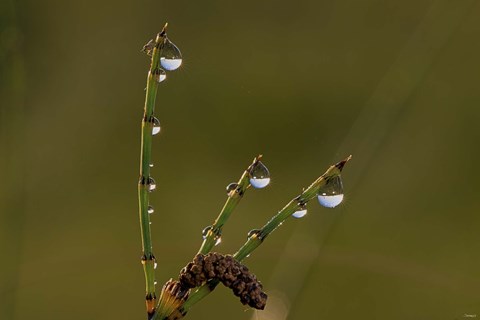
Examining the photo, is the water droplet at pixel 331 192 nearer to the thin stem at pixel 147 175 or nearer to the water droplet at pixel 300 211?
the water droplet at pixel 300 211

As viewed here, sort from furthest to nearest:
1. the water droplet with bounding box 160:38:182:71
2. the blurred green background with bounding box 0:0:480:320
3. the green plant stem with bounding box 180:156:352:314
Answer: the blurred green background with bounding box 0:0:480:320 < the water droplet with bounding box 160:38:182:71 < the green plant stem with bounding box 180:156:352:314

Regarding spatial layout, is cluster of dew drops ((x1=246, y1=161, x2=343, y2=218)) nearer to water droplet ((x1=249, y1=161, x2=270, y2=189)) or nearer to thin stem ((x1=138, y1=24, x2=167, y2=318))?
water droplet ((x1=249, y1=161, x2=270, y2=189))

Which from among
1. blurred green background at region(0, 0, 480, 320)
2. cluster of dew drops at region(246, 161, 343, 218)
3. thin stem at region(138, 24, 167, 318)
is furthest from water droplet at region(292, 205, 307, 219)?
blurred green background at region(0, 0, 480, 320)

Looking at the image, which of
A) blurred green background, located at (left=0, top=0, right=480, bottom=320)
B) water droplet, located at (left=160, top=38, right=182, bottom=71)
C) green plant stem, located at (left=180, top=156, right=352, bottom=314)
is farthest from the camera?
blurred green background, located at (left=0, top=0, right=480, bottom=320)

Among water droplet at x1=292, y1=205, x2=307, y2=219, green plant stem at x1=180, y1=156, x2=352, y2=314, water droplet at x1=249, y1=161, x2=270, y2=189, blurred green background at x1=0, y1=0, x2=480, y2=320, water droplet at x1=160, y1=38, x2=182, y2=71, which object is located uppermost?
blurred green background at x1=0, y1=0, x2=480, y2=320

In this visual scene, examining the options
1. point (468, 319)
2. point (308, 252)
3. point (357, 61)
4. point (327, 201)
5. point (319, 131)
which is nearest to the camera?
point (327, 201)

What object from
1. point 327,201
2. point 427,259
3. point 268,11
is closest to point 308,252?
point 427,259

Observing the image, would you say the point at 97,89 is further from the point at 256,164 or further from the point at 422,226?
the point at 256,164
